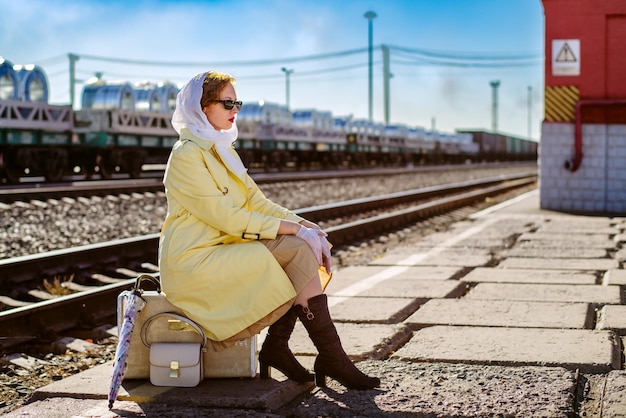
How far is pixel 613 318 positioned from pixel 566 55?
9.14 meters

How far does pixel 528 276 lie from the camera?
671 centimetres

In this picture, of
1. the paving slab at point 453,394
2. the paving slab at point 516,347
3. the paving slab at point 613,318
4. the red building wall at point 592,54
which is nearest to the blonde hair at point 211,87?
the paving slab at point 453,394

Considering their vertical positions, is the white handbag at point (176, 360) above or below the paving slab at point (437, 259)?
above

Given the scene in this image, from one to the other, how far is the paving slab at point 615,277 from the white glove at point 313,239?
11.0 feet

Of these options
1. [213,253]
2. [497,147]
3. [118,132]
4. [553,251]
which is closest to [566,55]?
[553,251]

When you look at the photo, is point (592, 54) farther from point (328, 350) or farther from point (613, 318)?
point (328, 350)

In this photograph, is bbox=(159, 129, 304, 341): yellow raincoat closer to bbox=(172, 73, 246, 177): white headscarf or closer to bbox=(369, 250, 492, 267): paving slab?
bbox=(172, 73, 246, 177): white headscarf

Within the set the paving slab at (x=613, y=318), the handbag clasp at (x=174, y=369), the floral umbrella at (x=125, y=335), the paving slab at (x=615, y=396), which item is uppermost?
the floral umbrella at (x=125, y=335)

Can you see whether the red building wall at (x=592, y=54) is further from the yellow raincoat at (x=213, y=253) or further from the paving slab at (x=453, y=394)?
the yellow raincoat at (x=213, y=253)

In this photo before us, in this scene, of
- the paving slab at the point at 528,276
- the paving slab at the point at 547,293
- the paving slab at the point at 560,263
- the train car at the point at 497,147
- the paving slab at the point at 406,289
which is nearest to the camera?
the paving slab at the point at 547,293

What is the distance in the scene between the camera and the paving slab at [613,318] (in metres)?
4.63

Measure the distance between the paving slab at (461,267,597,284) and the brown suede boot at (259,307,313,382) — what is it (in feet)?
9.95

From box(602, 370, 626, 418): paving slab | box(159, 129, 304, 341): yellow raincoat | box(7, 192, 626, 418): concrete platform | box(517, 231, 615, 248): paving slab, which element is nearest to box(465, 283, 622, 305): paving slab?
box(7, 192, 626, 418): concrete platform

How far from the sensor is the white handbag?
353 cm
